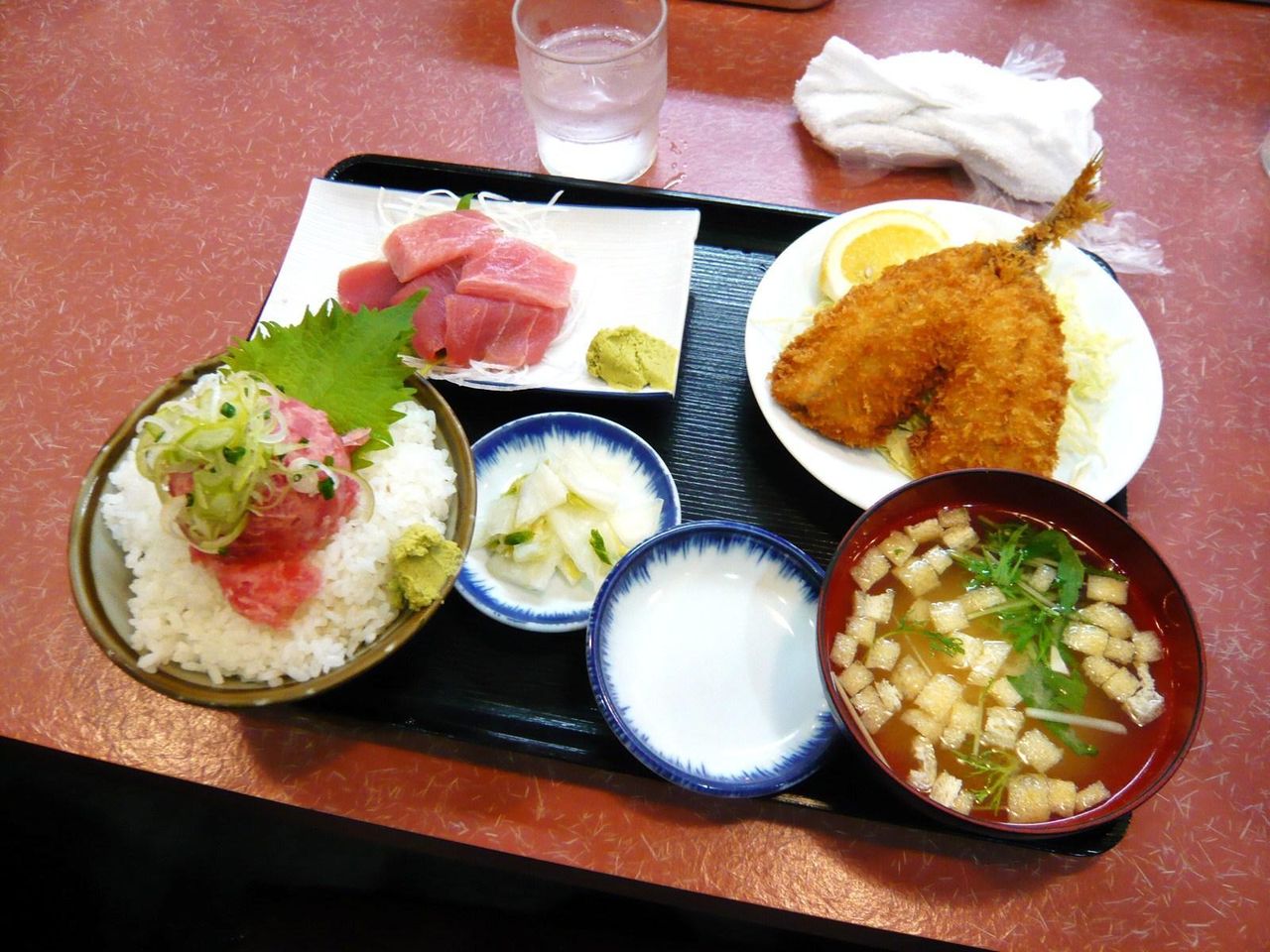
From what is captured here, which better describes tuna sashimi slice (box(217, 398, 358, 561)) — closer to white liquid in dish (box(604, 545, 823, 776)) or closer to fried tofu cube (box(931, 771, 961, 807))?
white liquid in dish (box(604, 545, 823, 776))

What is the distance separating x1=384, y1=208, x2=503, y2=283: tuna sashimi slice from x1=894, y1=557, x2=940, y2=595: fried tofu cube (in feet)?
3.92

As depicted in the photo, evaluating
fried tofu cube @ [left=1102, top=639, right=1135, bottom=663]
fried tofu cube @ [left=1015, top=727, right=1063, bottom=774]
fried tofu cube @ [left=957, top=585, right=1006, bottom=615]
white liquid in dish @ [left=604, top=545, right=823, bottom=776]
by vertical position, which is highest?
fried tofu cube @ [left=957, top=585, right=1006, bottom=615]

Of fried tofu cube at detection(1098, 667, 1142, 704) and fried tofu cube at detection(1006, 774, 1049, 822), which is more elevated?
fried tofu cube at detection(1098, 667, 1142, 704)

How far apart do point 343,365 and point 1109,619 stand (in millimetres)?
1414

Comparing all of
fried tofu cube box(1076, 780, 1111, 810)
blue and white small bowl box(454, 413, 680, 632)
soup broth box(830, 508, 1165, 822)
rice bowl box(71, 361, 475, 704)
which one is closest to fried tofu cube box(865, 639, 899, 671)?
soup broth box(830, 508, 1165, 822)

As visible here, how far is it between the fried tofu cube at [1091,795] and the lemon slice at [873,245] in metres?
1.08

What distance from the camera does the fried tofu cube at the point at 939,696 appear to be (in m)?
1.36

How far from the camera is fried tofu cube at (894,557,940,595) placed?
57.2 inches

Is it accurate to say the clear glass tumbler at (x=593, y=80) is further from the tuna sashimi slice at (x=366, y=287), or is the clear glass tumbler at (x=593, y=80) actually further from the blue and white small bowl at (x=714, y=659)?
the blue and white small bowl at (x=714, y=659)

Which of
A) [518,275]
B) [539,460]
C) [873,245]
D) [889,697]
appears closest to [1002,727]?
[889,697]

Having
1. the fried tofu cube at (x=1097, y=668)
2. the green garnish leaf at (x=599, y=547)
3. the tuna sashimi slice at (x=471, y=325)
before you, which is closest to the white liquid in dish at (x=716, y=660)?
the green garnish leaf at (x=599, y=547)

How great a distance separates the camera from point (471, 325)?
1899 millimetres

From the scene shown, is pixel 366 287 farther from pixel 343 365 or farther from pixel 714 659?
pixel 714 659

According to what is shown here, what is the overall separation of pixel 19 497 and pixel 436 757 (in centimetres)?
112
